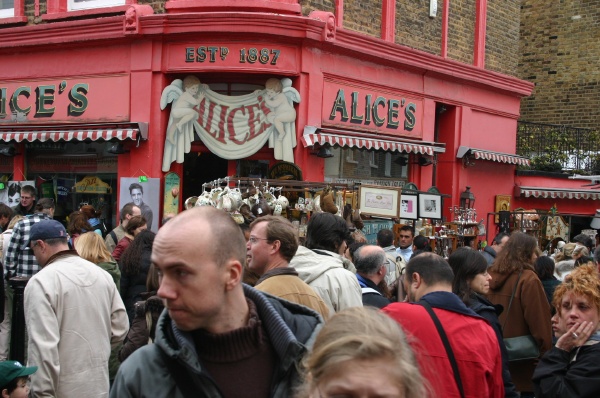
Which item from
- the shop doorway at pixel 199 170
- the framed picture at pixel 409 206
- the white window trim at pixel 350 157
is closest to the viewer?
the framed picture at pixel 409 206

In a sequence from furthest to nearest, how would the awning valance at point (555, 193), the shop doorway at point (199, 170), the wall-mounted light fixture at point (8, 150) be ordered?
the awning valance at point (555, 193) < the wall-mounted light fixture at point (8, 150) < the shop doorway at point (199, 170)

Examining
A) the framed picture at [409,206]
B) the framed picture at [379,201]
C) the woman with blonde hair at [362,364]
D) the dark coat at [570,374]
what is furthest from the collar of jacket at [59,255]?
the framed picture at [409,206]

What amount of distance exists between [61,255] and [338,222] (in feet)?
7.21

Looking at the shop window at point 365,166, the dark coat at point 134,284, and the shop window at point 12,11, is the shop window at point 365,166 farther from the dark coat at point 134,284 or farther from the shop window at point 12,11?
the dark coat at point 134,284

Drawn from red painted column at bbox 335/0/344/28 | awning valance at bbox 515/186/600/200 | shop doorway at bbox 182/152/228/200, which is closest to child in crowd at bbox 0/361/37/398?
shop doorway at bbox 182/152/228/200

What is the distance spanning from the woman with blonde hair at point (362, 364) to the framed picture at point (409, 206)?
1066cm

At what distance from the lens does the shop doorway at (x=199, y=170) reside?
14383 mm

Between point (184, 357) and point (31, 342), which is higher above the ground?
point (184, 357)

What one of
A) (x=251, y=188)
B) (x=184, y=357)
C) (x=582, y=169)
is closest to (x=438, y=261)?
(x=184, y=357)

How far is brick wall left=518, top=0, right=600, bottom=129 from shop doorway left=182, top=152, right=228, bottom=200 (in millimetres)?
14382

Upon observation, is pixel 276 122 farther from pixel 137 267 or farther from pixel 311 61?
pixel 137 267

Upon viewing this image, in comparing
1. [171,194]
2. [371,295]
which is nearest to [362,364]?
[371,295]

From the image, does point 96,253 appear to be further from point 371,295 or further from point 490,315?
point 490,315

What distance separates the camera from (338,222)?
6.15 m
